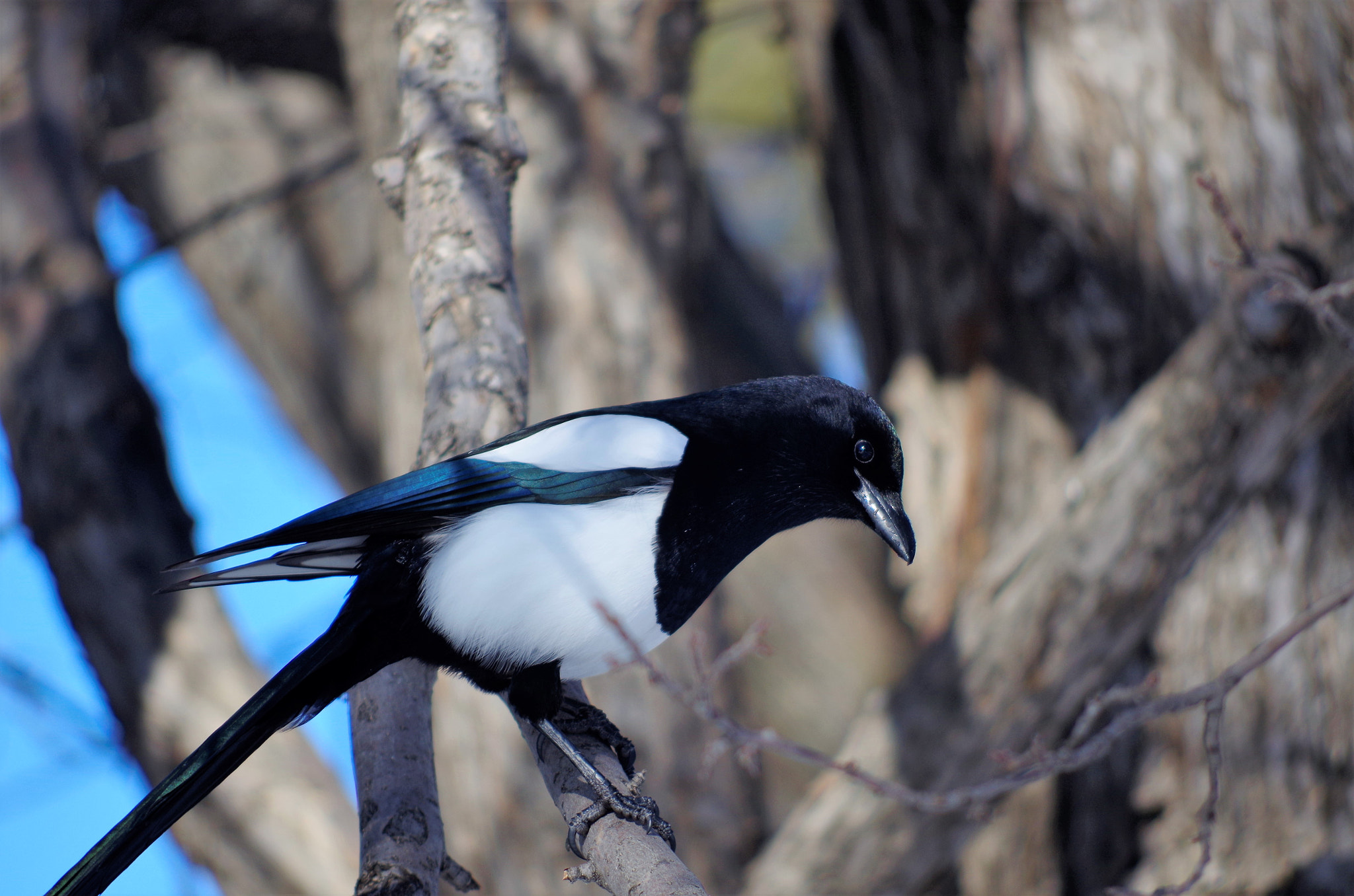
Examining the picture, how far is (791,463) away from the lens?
2.07 metres

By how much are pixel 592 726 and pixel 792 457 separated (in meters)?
0.60

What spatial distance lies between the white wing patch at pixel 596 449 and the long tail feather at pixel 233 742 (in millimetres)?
386

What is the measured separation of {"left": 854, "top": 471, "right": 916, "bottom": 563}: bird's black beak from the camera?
1999 millimetres

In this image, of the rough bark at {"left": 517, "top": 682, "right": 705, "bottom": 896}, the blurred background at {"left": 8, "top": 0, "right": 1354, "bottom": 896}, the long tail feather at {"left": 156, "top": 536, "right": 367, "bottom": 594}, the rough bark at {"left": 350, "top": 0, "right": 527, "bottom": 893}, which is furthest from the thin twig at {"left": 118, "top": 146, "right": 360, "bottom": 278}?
the rough bark at {"left": 517, "top": 682, "right": 705, "bottom": 896}

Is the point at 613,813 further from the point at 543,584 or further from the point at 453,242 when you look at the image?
the point at 453,242

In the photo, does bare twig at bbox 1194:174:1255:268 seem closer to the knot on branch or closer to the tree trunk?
the knot on branch

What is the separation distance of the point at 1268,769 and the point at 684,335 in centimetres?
208

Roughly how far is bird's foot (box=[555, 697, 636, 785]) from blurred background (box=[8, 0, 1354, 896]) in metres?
0.96

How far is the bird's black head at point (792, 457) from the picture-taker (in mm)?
2014

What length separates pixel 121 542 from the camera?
3104mm

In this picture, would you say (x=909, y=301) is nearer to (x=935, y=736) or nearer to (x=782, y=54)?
(x=935, y=736)

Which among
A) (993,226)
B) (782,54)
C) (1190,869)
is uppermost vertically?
(782,54)

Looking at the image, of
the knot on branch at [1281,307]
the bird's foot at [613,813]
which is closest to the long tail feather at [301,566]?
the bird's foot at [613,813]

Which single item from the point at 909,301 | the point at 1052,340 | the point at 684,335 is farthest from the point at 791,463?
the point at 909,301
